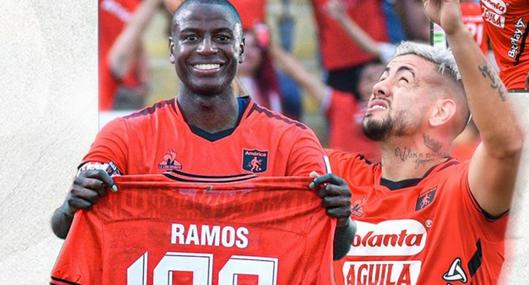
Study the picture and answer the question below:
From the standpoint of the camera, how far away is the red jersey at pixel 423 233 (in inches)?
106

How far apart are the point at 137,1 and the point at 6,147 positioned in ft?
2.47

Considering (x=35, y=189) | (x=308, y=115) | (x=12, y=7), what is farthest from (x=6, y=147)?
(x=308, y=115)

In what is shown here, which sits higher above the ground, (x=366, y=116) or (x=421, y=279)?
(x=366, y=116)

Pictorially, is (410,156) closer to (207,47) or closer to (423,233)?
(423,233)

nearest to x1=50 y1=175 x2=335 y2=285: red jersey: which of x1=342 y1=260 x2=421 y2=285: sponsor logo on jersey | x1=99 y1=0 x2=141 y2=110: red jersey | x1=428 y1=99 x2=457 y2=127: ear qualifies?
x1=342 y1=260 x2=421 y2=285: sponsor logo on jersey

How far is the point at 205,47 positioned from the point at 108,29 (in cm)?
220

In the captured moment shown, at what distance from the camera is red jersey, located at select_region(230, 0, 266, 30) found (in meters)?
4.46

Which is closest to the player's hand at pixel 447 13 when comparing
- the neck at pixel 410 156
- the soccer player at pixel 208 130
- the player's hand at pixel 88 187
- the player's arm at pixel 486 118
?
the player's arm at pixel 486 118

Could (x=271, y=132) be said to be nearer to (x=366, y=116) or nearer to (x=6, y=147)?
(x=366, y=116)

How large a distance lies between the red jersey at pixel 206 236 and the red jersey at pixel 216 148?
4 centimetres

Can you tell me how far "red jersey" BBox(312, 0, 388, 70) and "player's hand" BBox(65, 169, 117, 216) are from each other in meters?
2.54

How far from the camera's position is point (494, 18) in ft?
13.0

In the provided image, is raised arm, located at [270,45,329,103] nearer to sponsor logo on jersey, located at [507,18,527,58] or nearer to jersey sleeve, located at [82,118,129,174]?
sponsor logo on jersey, located at [507,18,527,58]

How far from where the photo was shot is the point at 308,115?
15.7 feet
